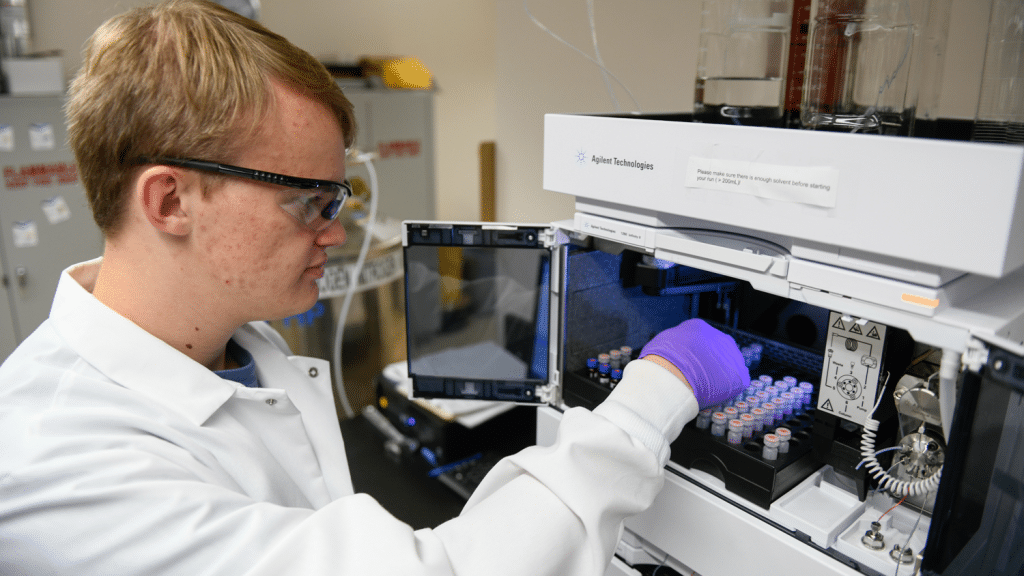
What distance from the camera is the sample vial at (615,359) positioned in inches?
35.5

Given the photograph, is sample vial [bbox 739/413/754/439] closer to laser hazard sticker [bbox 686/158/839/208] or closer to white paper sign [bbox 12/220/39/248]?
laser hazard sticker [bbox 686/158/839/208]

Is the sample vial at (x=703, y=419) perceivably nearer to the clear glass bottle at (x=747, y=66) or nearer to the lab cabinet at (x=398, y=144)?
the clear glass bottle at (x=747, y=66)

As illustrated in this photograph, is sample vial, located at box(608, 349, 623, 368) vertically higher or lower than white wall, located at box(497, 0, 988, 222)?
lower

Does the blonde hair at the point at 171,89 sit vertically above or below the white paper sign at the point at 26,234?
above

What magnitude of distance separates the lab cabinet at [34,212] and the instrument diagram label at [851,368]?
2.37m

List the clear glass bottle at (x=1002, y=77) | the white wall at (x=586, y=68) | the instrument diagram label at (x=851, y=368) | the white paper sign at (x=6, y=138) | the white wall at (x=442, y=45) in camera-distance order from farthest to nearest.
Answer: the white wall at (x=442, y=45)
the white paper sign at (x=6, y=138)
the white wall at (x=586, y=68)
the clear glass bottle at (x=1002, y=77)
the instrument diagram label at (x=851, y=368)

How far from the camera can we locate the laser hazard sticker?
21.6 inches

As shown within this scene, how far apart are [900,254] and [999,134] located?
1.15ft

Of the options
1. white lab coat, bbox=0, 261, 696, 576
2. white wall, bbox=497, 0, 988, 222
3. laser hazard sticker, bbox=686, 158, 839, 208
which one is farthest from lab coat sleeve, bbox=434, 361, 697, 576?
white wall, bbox=497, 0, 988, 222

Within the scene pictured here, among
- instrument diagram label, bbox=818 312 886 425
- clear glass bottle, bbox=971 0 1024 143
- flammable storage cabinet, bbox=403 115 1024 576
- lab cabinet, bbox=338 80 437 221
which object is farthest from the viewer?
lab cabinet, bbox=338 80 437 221

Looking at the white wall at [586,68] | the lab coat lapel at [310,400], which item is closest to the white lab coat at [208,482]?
the lab coat lapel at [310,400]

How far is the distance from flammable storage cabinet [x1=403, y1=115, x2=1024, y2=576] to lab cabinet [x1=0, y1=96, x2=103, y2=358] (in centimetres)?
196

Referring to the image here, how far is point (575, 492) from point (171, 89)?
1.98 ft

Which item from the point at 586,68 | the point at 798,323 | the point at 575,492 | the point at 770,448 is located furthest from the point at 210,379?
the point at 586,68
